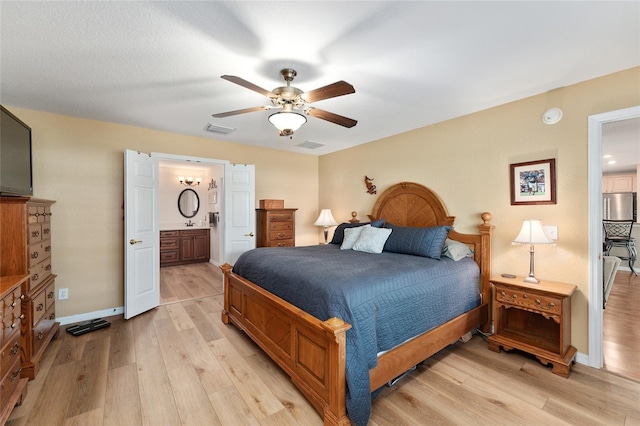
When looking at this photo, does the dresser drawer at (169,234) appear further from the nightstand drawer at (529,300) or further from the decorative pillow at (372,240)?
the nightstand drawer at (529,300)

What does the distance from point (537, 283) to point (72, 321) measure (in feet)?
16.4

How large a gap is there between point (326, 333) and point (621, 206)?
8.38 metres

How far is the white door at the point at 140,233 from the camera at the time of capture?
332 centimetres

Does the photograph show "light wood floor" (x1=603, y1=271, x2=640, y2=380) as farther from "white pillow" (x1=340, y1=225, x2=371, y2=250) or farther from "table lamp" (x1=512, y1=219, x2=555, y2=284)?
"white pillow" (x1=340, y1=225, x2=371, y2=250)

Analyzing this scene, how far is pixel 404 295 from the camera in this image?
2.06 m

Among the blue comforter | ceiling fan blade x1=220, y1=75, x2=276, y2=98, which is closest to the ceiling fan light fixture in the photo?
ceiling fan blade x1=220, y1=75, x2=276, y2=98

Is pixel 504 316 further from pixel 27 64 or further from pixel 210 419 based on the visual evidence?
pixel 27 64

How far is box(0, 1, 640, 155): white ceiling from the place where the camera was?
155 cm

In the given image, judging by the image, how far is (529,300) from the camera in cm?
240

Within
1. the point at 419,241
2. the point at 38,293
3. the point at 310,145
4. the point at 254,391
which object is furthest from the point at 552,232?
the point at 38,293

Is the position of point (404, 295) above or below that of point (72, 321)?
above

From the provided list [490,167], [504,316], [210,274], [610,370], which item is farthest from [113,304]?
[610,370]

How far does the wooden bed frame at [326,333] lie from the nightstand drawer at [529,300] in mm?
330

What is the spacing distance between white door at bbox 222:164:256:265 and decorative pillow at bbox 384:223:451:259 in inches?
92.7
